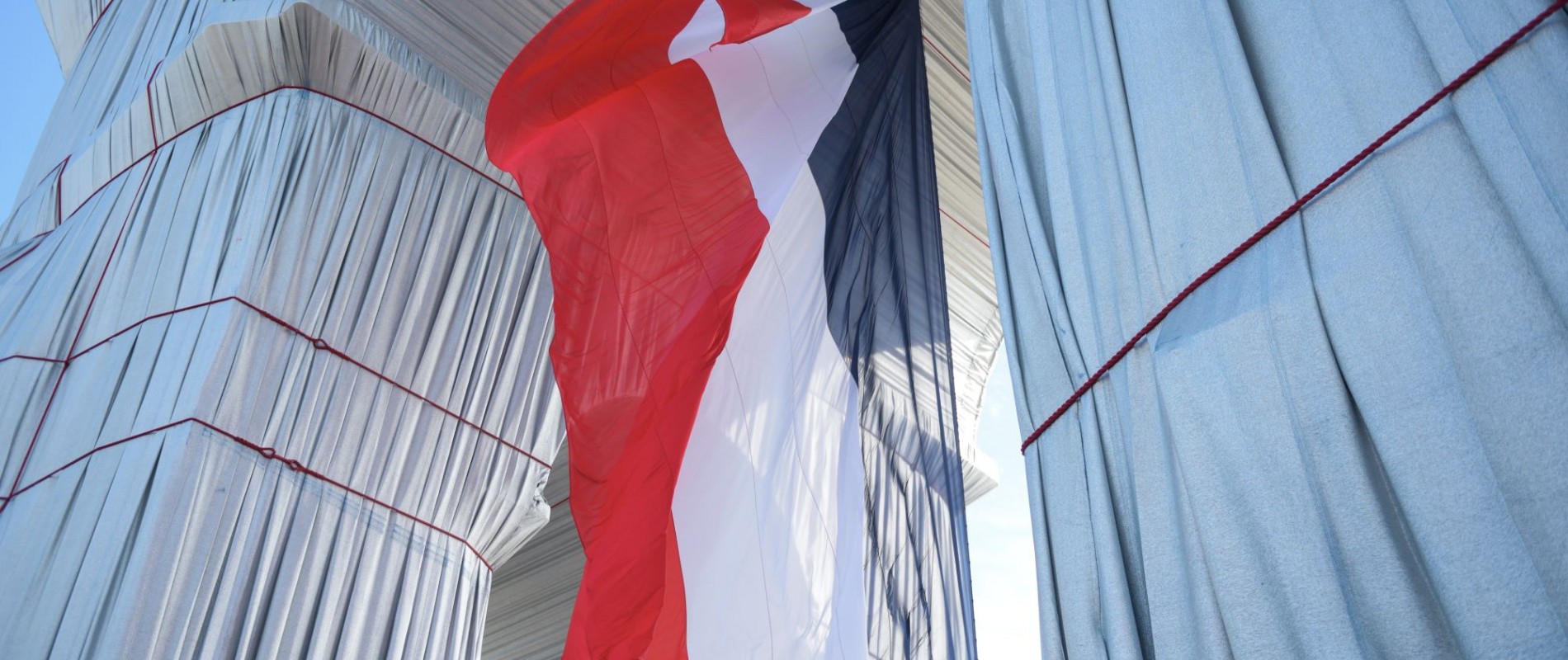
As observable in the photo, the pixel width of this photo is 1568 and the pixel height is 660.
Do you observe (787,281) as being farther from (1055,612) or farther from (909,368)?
(1055,612)

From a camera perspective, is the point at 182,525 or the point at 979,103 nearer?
the point at 979,103

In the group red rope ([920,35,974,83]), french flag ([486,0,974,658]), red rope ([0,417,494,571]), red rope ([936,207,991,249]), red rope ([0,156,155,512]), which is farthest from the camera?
red rope ([936,207,991,249])

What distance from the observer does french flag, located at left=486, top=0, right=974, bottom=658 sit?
216 centimetres

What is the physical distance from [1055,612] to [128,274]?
3090 mm

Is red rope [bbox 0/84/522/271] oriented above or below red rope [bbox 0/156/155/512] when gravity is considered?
above

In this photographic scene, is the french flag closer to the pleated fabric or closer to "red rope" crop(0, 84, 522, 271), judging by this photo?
the pleated fabric

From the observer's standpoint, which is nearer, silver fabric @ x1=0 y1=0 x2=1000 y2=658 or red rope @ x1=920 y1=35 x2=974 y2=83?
silver fabric @ x1=0 y1=0 x2=1000 y2=658

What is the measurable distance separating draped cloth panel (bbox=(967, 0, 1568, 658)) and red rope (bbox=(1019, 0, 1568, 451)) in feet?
0.03

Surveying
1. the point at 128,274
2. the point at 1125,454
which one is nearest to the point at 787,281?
the point at 1125,454

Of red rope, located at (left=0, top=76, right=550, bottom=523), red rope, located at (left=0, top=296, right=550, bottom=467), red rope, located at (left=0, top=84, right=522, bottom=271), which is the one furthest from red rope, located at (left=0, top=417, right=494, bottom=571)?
red rope, located at (left=0, top=84, right=522, bottom=271)

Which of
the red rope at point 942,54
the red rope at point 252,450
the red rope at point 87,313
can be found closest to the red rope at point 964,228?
the red rope at point 942,54

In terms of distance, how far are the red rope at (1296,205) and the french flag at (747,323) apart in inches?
20.7

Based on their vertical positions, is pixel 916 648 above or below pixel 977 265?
below

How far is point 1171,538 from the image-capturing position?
1418 mm
